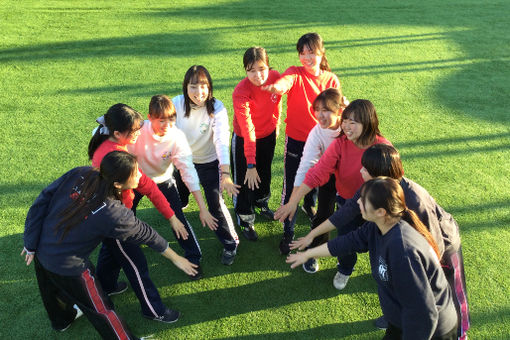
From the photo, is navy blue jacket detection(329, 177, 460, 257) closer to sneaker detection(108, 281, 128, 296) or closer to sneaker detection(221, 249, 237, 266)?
sneaker detection(221, 249, 237, 266)

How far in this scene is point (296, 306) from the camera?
2904 mm

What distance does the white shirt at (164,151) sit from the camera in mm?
2691

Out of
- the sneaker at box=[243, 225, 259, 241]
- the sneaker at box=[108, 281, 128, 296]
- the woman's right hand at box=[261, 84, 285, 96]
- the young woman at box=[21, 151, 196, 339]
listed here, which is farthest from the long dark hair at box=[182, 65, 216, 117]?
the sneaker at box=[108, 281, 128, 296]

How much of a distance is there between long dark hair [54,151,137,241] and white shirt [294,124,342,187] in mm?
1195

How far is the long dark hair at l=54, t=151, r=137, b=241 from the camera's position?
2.04 m

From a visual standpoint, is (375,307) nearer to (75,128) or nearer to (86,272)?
(86,272)

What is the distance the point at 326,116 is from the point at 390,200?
3.17 ft

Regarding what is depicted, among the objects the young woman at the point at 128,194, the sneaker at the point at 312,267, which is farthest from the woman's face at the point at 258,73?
the sneaker at the point at 312,267

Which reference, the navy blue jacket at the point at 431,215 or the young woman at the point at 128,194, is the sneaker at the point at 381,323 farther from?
the young woman at the point at 128,194

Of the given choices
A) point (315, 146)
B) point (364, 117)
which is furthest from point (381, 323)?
point (364, 117)

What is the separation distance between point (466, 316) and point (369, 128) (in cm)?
119

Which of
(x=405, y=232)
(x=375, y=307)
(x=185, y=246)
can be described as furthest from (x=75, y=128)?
(x=405, y=232)

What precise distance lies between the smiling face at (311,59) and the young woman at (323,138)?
0.42 meters

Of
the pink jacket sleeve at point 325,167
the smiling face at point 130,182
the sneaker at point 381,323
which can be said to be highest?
the smiling face at point 130,182
